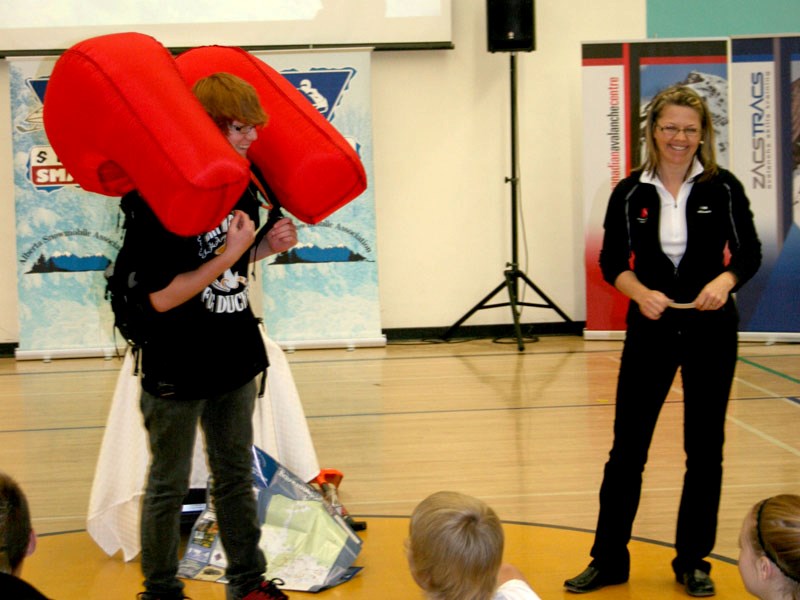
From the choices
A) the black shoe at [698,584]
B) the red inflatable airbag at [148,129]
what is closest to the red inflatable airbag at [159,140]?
the red inflatable airbag at [148,129]

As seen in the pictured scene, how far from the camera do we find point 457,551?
1531mm

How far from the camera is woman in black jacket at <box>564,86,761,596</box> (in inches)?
99.6

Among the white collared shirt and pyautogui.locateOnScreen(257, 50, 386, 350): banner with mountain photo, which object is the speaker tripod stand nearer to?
pyautogui.locateOnScreen(257, 50, 386, 350): banner with mountain photo

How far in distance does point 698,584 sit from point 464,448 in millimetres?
1614

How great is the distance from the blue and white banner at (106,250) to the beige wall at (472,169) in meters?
0.28

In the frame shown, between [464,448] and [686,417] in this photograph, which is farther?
[464,448]

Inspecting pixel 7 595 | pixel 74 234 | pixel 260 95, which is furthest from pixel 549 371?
pixel 7 595

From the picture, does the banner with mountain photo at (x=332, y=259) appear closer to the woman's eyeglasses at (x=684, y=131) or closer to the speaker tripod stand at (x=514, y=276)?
the speaker tripod stand at (x=514, y=276)

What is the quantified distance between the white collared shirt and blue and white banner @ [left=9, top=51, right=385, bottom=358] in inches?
157

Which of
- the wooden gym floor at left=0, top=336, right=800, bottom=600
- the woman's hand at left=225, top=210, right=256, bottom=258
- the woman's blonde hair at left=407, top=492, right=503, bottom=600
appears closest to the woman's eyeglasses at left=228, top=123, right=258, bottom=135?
the woman's hand at left=225, top=210, right=256, bottom=258

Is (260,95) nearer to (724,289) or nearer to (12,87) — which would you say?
(724,289)

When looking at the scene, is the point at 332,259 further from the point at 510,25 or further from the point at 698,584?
the point at 698,584

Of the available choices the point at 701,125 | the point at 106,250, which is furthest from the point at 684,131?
the point at 106,250

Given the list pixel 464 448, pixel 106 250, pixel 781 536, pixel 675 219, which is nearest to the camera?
pixel 781 536
